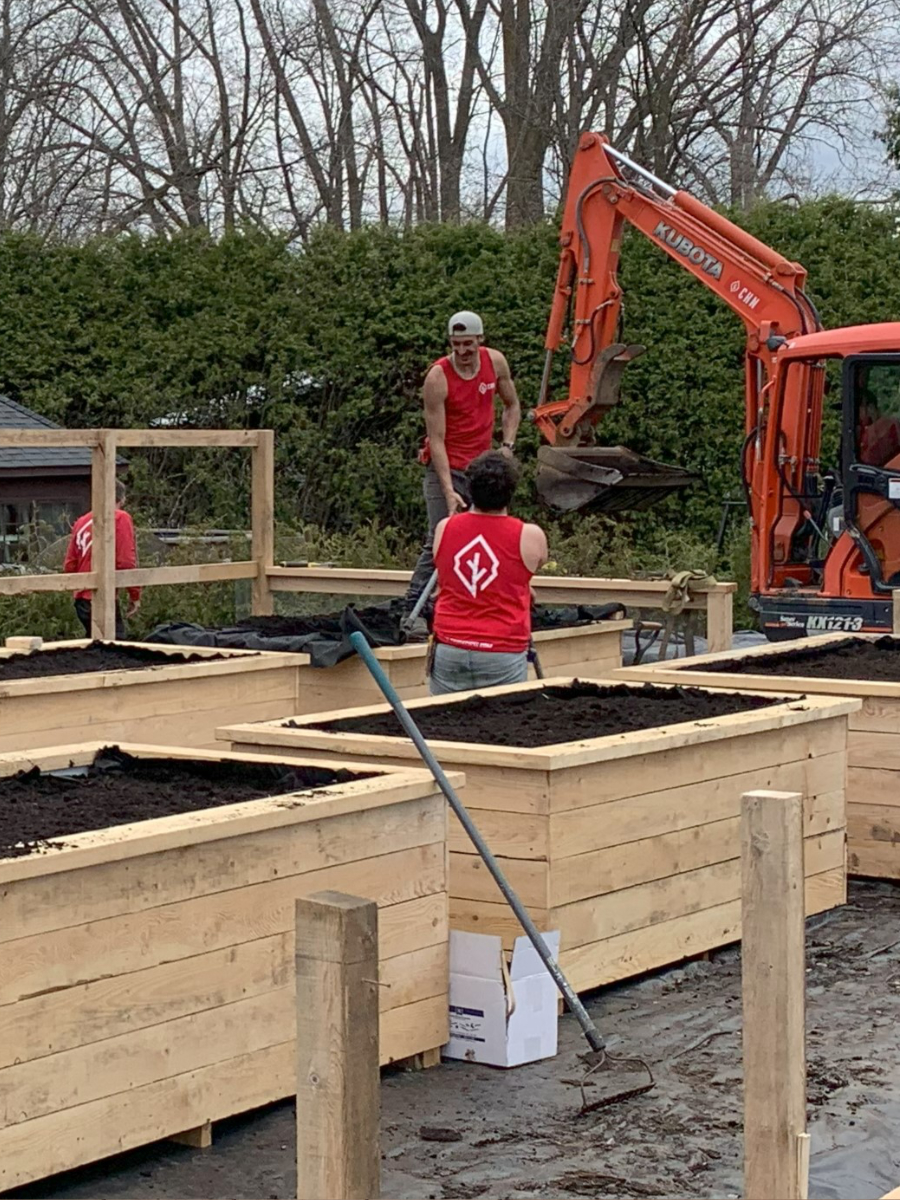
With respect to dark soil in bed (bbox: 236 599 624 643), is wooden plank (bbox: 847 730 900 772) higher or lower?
lower

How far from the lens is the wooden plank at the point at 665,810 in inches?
226

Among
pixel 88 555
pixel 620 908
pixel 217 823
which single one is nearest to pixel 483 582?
pixel 620 908

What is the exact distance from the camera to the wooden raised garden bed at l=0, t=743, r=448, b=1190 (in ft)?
13.5

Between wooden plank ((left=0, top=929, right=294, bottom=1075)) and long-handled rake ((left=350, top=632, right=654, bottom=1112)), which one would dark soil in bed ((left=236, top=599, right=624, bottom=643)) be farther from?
wooden plank ((left=0, top=929, right=294, bottom=1075))

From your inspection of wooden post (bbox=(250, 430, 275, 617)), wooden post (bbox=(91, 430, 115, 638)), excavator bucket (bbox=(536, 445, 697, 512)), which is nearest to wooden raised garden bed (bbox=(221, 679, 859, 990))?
wooden post (bbox=(91, 430, 115, 638))

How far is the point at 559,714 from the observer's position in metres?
6.78

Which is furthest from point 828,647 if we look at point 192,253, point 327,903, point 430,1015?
point 192,253

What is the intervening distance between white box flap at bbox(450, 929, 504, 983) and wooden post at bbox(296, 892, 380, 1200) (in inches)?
96.8

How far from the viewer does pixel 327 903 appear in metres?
2.72

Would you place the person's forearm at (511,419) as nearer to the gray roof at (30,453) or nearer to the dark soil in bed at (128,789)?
the dark soil in bed at (128,789)

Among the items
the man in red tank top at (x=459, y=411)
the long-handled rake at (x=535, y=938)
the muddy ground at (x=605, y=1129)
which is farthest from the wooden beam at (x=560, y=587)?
the long-handled rake at (x=535, y=938)

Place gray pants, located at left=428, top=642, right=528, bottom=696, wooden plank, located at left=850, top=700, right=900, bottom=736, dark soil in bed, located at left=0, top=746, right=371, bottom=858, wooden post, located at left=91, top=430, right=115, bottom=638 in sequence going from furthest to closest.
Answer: wooden post, located at left=91, top=430, right=115, bottom=638 → wooden plank, located at left=850, top=700, right=900, bottom=736 → gray pants, located at left=428, top=642, right=528, bottom=696 → dark soil in bed, located at left=0, top=746, right=371, bottom=858

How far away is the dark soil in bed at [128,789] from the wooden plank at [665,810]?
0.78 m

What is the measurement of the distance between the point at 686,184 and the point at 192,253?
917 centimetres
